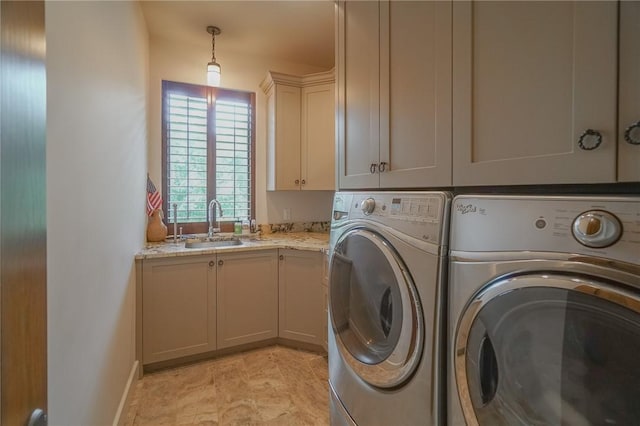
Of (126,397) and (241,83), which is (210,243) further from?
(241,83)

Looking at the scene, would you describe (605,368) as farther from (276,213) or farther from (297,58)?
(297,58)

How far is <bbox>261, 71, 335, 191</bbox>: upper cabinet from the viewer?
9.80ft

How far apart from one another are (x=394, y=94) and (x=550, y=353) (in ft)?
3.21

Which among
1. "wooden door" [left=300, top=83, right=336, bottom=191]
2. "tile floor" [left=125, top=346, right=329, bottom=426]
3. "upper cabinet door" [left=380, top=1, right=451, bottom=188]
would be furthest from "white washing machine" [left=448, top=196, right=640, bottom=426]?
"wooden door" [left=300, top=83, right=336, bottom=191]

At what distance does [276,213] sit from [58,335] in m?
2.45

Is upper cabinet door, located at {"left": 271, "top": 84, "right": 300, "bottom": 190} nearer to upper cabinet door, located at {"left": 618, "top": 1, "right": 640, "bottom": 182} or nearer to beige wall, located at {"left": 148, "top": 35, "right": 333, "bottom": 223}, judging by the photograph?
beige wall, located at {"left": 148, "top": 35, "right": 333, "bottom": 223}

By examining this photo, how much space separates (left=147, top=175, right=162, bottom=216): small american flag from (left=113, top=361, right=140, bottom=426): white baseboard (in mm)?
1217

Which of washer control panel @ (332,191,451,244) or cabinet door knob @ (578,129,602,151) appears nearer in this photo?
cabinet door knob @ (578,129,602,151)

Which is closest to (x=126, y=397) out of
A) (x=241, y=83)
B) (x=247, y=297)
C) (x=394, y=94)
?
(x=247, y=297)

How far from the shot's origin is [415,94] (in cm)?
113

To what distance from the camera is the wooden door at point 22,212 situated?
44 cm

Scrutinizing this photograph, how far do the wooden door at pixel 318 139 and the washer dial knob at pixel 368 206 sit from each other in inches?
69.7

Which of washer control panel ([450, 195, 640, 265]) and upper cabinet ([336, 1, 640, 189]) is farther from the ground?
upper cabinet ([336, 1, 640, 189])

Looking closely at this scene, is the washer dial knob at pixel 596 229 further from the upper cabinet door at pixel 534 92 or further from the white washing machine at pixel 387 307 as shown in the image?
the white washing machine at pixel 387 307
